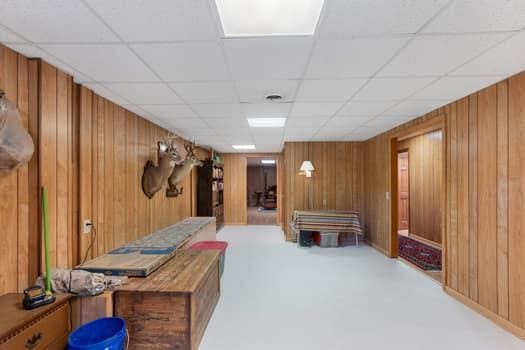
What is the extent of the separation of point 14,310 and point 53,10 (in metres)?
1.83

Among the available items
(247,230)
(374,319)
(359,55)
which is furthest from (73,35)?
(247,230)

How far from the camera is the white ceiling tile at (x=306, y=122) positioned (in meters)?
3.96

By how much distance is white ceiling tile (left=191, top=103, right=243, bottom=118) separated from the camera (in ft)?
10.6

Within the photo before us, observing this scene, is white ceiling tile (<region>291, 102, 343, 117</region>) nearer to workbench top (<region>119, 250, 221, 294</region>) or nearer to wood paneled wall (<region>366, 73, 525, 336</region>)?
wood paneled wall (<region>366, 73, 525, 336</region>)

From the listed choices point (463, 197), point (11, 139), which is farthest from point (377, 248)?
point (11, 139)

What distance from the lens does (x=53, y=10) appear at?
1438 mm

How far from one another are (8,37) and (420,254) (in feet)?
21.3

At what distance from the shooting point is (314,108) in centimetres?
340

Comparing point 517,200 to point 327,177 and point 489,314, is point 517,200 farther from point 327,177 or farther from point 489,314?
point 327,177

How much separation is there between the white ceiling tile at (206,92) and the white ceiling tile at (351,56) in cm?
86

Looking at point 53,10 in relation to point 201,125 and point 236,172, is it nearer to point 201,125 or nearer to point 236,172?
point 201,125

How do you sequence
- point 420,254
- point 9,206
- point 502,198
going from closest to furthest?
point 9,206, point 502,198, point 420,254

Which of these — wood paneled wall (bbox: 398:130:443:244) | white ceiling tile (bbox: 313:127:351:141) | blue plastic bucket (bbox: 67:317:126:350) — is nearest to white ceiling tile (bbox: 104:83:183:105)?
blue plastic bucket (bbox: 67:317:126:350)


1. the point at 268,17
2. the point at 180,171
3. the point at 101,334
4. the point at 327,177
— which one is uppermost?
the point at 268,17
